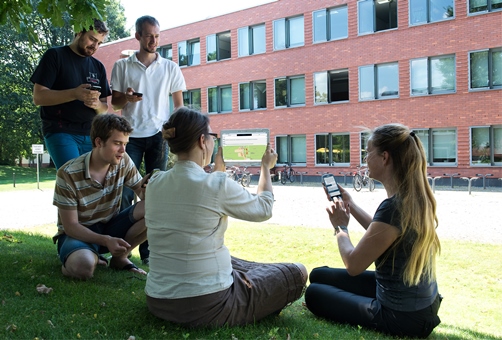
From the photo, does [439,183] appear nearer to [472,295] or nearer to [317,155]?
[317,155]

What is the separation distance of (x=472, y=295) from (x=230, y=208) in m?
3.69

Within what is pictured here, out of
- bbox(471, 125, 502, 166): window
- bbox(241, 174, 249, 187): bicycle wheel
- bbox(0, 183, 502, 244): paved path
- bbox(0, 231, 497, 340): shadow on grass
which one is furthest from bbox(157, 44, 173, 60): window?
bbox(0, 231, 497, 340): shadow on grass

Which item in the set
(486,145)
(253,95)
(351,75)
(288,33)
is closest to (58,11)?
(486,145)

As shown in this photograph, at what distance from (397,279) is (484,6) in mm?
23173

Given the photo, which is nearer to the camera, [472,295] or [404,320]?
[404,320]

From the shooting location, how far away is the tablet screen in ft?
13.0

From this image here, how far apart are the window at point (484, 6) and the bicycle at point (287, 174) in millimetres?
12005

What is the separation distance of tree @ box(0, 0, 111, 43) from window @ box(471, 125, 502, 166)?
2145 cm

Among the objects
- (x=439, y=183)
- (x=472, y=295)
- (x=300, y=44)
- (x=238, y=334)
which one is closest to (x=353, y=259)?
(x=238, y=334)

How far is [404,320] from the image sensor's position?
3086mm

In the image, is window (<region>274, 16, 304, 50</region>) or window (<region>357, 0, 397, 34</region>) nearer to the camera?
window (<region>357, 0, 397, 34</region>)

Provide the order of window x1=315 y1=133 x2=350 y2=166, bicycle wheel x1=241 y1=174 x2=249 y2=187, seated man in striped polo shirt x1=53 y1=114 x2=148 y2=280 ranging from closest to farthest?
seated man in striped polo shirt x1=53 y1=114 x2=148 y2=280 < bicycle wheel x1=241 y1=174 x2=249 y2=187 < window x1=315 y1=133 x2=350 y2=166

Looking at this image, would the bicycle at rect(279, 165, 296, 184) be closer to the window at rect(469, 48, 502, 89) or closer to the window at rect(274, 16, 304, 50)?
the window at rect(274, 16, 304, 50)

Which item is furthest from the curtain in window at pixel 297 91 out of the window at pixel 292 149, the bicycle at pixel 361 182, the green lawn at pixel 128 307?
the green lawn at pixel 128 307
